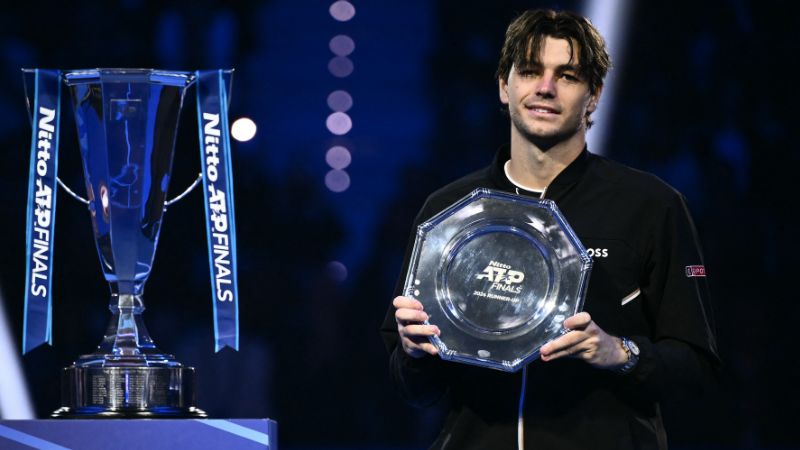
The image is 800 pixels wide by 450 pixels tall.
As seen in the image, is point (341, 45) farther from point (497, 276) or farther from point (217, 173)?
point (497, 276)

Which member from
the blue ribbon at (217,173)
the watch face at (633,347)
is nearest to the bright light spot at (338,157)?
the blue ribbon at (217,173)

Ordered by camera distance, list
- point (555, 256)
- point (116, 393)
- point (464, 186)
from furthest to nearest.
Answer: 1. point (464, 186)
2. point (116, 393)
3. point (555, 256)

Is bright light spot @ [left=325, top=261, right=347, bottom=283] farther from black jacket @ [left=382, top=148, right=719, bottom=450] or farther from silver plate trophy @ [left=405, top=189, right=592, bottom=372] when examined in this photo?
silver plate trophy @ [left=405, top=189, right=592, bottom=372]

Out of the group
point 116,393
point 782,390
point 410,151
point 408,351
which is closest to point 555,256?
point 408,351

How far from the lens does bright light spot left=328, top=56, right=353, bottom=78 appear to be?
3.91 metres

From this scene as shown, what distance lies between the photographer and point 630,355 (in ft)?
6.09

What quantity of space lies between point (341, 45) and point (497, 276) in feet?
7.01

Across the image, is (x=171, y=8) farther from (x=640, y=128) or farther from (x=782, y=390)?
(x=782, y=390)

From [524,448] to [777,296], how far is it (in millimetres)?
2256

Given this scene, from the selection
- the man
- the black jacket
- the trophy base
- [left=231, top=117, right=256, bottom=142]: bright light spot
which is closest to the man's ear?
the man

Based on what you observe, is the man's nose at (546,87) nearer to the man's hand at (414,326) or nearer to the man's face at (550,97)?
the man's face at (550,97)

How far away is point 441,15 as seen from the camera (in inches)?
155

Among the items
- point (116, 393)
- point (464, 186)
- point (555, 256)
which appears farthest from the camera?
point (464, 186)

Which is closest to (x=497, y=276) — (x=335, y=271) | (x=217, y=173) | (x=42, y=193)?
(x=217, y=173)
